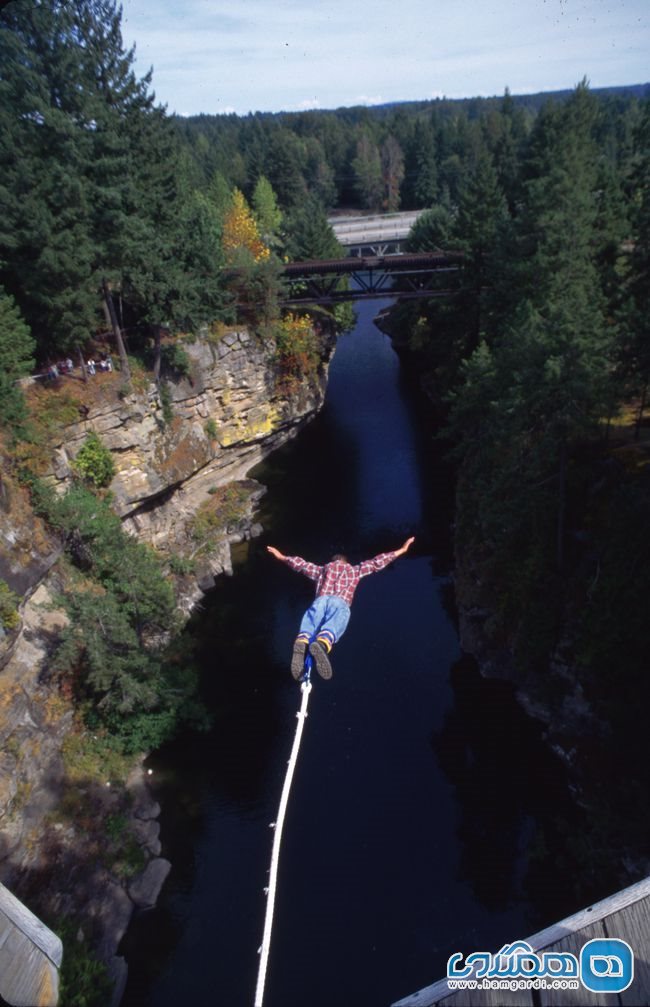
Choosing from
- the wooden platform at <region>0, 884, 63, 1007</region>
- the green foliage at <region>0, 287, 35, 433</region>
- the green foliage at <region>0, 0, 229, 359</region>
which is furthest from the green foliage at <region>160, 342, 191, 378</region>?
the wooden platform at <region>0, 884, 63, 1007</region>

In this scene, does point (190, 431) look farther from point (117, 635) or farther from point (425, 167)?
point (425, 167)

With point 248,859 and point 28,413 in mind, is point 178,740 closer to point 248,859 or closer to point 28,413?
point 248,859

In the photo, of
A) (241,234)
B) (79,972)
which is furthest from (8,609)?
(241,234)

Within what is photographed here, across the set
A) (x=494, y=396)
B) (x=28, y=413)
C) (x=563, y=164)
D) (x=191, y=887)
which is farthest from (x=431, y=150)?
(x=191, y=887)

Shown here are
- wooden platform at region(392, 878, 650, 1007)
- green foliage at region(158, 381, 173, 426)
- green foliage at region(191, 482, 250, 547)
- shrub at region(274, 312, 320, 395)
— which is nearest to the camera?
wooden platform at region(392, 878, 650, 1007)

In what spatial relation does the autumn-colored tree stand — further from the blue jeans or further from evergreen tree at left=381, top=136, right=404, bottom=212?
evergreen tree at left=381, top=136, right=404, bottom=212

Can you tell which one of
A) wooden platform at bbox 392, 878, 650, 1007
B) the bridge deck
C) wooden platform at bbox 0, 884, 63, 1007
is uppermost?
wooden platform at bbox 0, 884, 63, 1007
